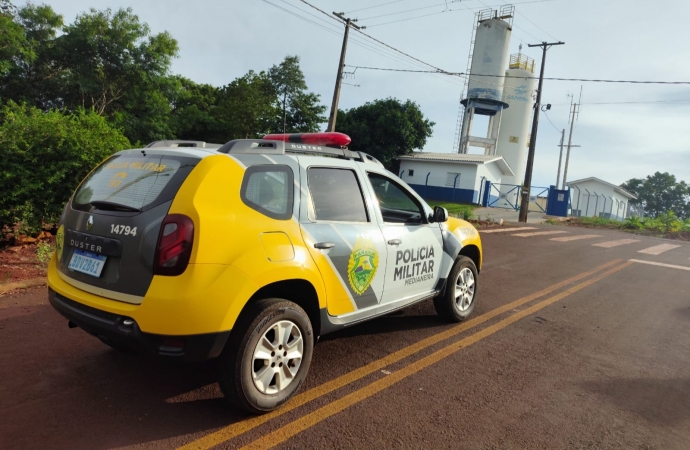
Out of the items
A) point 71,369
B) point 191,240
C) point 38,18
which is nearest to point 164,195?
point 191,240

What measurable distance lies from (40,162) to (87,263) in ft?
18.5

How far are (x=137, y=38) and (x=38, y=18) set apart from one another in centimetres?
544

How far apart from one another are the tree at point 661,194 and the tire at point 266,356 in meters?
81.6

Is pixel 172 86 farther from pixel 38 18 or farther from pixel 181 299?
pixel 181 299

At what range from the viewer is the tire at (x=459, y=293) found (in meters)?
5.01

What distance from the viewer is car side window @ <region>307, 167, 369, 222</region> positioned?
3549mm

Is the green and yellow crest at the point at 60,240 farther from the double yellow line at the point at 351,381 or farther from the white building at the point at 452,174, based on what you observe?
the white building at the point at 452,174

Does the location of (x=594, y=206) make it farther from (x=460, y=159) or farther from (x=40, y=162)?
(x=40, y=162)

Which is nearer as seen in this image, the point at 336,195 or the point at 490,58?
the point at 336,195

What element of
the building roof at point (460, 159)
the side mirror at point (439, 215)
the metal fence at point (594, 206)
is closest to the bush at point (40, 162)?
the side mirror at point (439, 215)

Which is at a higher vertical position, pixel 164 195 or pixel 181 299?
pixel 164 195

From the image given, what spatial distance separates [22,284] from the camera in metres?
5.47

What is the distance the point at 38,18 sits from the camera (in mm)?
26141

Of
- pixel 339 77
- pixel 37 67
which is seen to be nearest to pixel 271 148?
pixel 339 77
